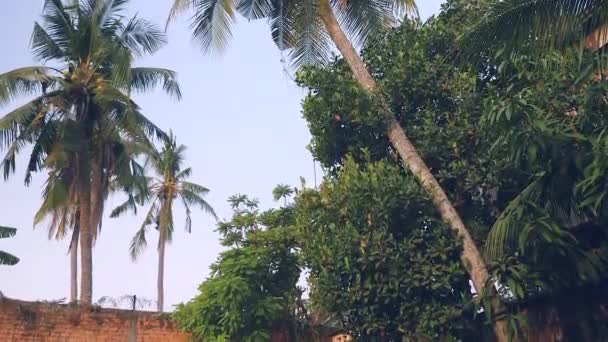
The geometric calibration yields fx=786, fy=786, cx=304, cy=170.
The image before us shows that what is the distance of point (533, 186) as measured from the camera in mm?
9258

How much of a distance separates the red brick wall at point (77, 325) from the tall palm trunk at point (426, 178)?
6394 mm

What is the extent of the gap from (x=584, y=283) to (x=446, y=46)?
183 inches

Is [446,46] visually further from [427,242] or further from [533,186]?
[533,186]

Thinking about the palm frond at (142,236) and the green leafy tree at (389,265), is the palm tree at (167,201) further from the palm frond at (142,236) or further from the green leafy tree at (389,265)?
the green leafy tree at (389,265)

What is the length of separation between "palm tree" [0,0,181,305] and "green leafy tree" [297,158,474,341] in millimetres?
7499

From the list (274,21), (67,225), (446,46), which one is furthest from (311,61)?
(67,225)

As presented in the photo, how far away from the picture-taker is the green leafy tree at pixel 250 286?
1475 centimetres

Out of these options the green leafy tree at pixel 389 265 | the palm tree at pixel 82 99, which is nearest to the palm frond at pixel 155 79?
the palm tree at pixel 82 99

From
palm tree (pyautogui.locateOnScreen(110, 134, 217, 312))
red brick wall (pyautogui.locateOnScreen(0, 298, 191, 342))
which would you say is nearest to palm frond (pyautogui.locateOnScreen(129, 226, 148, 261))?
palm tree (pyautogui.locateOnScreen(110, 134, 217, 312))

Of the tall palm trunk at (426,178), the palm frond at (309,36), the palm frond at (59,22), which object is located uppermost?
the palm frond at (59,22)

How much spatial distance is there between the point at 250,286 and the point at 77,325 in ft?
11.6

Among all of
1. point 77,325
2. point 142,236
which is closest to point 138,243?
point 142,236

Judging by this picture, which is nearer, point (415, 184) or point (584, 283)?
point (584, 283)

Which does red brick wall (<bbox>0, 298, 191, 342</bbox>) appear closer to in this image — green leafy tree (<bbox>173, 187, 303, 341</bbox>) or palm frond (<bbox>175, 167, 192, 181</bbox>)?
green leafy tree (<bbox>173, 187, 303, 341</bbox>)
